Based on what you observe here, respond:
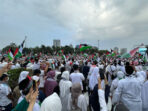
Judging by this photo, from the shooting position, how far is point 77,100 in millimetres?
3143

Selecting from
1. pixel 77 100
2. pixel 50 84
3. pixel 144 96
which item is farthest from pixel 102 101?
pixel 50 84

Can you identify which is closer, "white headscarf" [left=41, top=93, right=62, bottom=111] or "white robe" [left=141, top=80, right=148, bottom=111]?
"white headscarf" [left=41, top=93, right=62, bottom=111]

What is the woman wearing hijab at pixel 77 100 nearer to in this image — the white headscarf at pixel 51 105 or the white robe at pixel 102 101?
the white headscarf at pixel 51 105

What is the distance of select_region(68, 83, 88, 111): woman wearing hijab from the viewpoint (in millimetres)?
3109

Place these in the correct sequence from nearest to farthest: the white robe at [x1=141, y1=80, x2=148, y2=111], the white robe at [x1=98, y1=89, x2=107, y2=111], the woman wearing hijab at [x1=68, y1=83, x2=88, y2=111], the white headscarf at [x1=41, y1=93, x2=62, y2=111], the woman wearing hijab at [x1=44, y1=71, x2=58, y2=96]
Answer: the white robe at [x1=98, y1=89, x2=107, y2=111], the white headscarf at [x1=41, y1=93, x2=62, y2=111], the woman wearing hijab at [x1=68, y1=83, x2=88, y2=111], the white robe at [x1=141, y1=80, x2=148, y2=111], the woman wearing hijab at [x1=44, y1=71, x2=58, y2=96]

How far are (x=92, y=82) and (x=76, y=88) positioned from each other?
3.10m

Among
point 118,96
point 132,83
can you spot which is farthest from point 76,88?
point 132,83

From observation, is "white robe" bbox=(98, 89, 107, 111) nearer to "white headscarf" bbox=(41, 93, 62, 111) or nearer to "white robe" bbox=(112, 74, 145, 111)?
"white headscarf" bbox=(41, 93, 62, 111)

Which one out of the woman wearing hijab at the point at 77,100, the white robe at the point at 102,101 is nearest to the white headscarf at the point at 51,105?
the woman wearing hijab at the point at 77,100

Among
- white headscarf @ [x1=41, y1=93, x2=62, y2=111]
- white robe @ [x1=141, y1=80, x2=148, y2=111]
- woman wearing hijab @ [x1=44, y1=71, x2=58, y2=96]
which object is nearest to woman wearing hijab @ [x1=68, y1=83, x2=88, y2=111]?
white headscarf @ [x1=41, y1=93, x2=62, y2=111]

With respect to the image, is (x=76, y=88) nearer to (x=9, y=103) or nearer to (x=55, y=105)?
(x=55, y=105)

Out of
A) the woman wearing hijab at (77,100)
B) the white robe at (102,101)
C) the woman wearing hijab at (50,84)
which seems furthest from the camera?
the woman wearing hijab at (50,84)

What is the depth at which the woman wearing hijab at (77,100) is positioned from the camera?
3.11m

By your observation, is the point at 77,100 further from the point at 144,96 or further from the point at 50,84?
the point at 144,96
